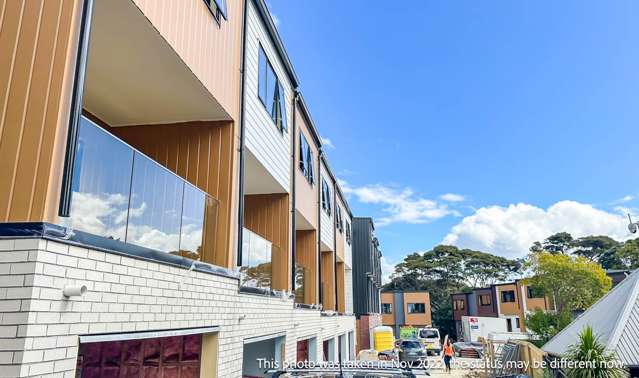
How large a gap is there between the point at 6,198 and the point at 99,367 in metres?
4.11

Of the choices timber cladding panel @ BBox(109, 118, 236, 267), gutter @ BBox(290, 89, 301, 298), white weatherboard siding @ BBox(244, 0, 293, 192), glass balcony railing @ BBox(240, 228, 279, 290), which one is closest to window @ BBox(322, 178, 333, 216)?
gutter @ BBox(290, 89, 301, 298)

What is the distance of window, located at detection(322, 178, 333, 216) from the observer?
18.5 m

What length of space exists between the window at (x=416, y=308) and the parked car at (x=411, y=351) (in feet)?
80.8

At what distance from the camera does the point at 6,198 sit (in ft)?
10.3

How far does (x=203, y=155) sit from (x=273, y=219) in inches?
188

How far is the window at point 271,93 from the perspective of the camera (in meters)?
9.53

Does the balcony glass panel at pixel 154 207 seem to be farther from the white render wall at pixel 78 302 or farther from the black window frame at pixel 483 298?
the black window frame at pixel 483 298

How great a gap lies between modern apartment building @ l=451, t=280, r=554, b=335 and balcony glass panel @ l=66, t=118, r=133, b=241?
4367cm

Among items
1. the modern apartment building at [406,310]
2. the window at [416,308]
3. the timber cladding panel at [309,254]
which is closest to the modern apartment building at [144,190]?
the timber cladding panel at [309,254]

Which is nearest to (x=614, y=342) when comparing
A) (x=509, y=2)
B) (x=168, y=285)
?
(x=168, y=285)

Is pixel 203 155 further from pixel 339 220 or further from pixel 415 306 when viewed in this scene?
pixel 415 306

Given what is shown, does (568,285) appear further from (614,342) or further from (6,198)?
(6,198)

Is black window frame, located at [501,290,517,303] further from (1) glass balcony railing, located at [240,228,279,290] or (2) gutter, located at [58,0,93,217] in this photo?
(2) gutter, located at [58,0,93,217]

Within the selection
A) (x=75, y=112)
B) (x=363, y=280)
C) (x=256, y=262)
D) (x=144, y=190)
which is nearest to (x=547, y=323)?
(x=363, y=280)
